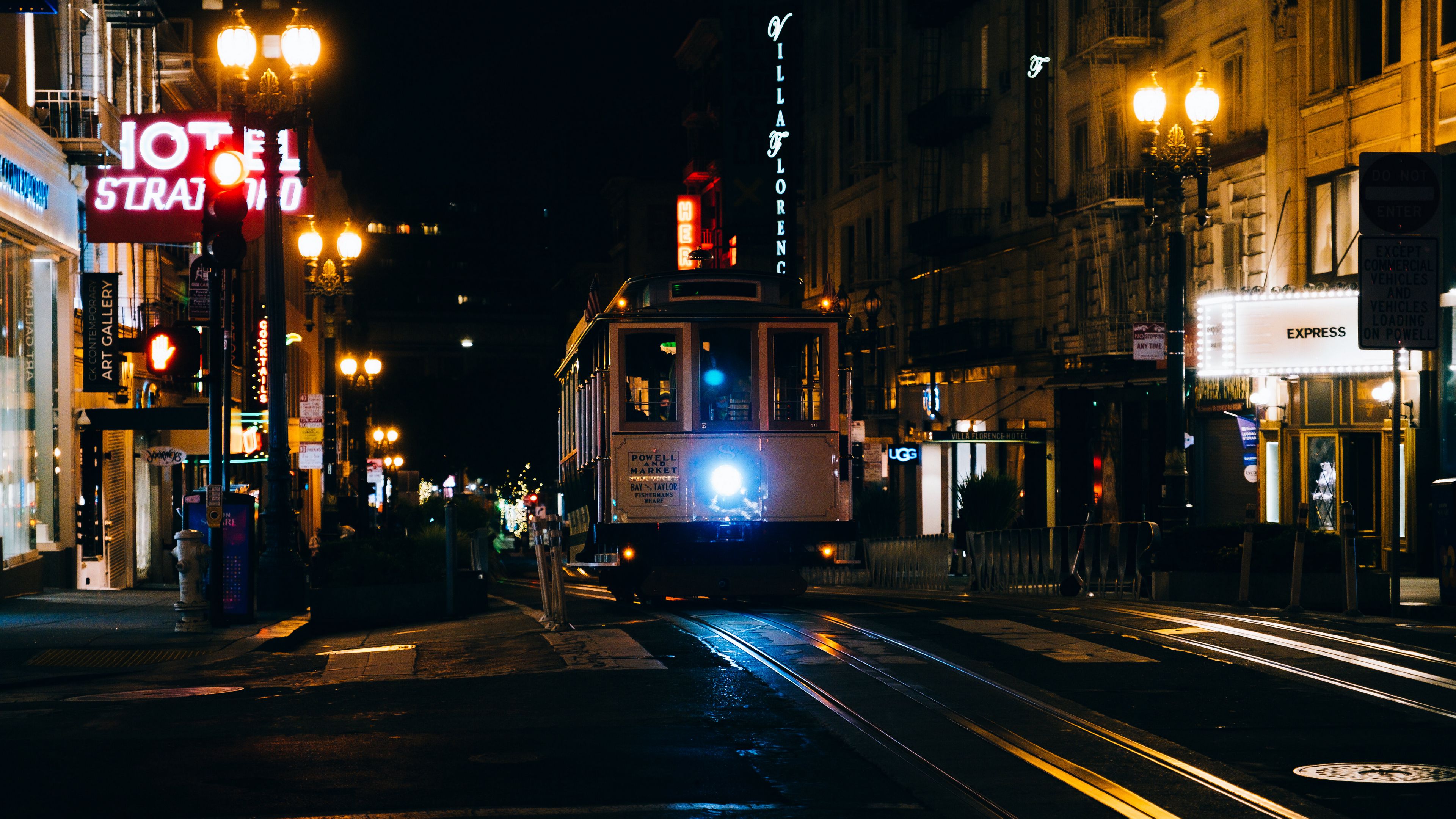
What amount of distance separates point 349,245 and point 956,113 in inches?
773

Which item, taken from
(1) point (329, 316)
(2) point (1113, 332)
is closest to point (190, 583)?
(1) point (329, 316)

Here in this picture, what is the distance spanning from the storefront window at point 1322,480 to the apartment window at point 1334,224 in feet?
10.3

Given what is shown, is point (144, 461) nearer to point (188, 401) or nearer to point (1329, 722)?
point (188, 401)

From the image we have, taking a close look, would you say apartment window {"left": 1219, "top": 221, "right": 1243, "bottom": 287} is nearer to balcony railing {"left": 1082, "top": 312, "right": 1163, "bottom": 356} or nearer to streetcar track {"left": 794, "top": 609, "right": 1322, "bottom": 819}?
balcony railing {"left": 1082, "top": 312, "right": 1163, "bottom": 356}

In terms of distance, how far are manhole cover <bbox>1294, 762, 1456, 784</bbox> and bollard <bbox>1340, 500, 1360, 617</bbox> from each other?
25.6 ft

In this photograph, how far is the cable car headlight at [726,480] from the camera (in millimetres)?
18844

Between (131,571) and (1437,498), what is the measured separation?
24.5 meters

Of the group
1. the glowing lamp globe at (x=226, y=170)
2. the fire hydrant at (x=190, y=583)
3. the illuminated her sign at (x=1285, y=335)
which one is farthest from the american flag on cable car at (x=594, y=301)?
the illuminated her sign at (x=1285, y=335)

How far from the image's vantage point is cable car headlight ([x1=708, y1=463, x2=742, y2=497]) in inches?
742

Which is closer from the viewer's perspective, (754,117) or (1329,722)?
(1329,722)

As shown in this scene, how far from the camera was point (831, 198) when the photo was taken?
58.3 m

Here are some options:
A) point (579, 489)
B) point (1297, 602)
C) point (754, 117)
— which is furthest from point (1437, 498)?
point (754, 117)

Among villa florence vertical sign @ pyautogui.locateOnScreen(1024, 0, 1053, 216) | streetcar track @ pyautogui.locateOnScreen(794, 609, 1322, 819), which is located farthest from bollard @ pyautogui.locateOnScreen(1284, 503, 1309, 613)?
villa florence vertical sign @ pyautogui.locateOnScreen(1024, 0, 1053, 216)

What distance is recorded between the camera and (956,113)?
45281 millimetres
